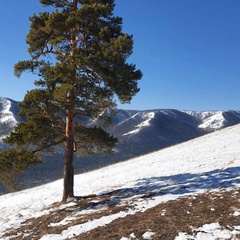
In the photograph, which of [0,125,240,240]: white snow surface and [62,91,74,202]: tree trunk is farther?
Answer: [62,91,74,202]: tree trunk

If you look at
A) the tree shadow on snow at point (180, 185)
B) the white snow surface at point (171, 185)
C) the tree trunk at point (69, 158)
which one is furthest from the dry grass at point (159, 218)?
the tree trunk at point (69, 158)

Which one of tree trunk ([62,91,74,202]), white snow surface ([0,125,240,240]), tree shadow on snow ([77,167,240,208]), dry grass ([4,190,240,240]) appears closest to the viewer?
dry grass ([4,190,240,240])

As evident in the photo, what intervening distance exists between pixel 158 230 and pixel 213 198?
142 inches

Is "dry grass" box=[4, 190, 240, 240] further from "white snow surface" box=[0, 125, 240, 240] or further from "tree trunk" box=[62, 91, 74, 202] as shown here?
"tree trunk" box=[62, 91, 74, 202]

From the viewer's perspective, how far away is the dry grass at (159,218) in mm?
9438

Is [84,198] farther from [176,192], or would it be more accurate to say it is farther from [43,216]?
[176,192]

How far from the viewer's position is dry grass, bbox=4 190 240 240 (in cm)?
944

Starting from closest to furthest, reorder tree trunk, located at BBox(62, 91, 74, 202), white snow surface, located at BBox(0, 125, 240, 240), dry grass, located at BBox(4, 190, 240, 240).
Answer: dry grass, located at BBox(4, 190, 240, 240), white snow surface, located at BBox(0, 125, 240, 240), tree trunk, located at BBox(62, 91, 74, 202)

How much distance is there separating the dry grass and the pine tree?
360 cm

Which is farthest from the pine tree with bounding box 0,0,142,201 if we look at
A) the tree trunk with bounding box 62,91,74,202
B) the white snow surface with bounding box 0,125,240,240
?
the white snow surface with bounding box 0,125,240,240

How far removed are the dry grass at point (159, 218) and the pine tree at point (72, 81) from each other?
3601mm

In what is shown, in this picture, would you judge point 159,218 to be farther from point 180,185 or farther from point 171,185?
point 171,185

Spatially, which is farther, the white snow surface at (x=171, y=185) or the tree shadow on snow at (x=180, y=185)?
the tree shadow on snow at (x=180, y=185)

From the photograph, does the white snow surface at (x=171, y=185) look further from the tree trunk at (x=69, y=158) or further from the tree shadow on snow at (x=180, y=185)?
the tree trunk at (x=69, y=158)
